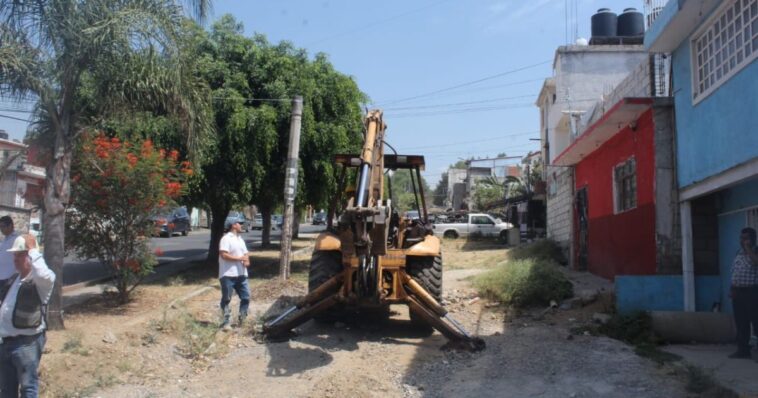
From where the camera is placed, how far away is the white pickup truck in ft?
106

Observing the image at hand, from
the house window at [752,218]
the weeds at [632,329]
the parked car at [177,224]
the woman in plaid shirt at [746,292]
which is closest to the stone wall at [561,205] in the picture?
the weeds at [632,329]

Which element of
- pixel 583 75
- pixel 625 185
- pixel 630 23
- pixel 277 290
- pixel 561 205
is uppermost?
pixel 630 23

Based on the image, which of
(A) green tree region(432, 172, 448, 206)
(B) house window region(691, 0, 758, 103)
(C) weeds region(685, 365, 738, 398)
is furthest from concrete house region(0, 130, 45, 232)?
(A) green tree region(432, 172, 448, 206)

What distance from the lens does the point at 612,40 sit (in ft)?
85.6

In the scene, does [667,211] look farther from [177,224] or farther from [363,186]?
[177,224]

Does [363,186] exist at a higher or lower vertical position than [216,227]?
higher

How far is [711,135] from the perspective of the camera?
28.7ft

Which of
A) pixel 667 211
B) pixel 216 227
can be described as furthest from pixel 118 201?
pixel 667 211

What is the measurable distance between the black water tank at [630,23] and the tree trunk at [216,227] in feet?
60.4

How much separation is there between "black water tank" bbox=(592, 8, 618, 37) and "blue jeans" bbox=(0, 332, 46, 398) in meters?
25.6

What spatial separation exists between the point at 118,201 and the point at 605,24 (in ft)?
72.0

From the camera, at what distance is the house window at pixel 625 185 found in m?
12.6

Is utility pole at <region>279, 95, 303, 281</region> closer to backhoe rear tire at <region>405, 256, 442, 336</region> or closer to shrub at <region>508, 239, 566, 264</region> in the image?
backhoe rear tire at <region>405, 256, 442, 336</region>

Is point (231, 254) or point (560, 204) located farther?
point (560, 204)
